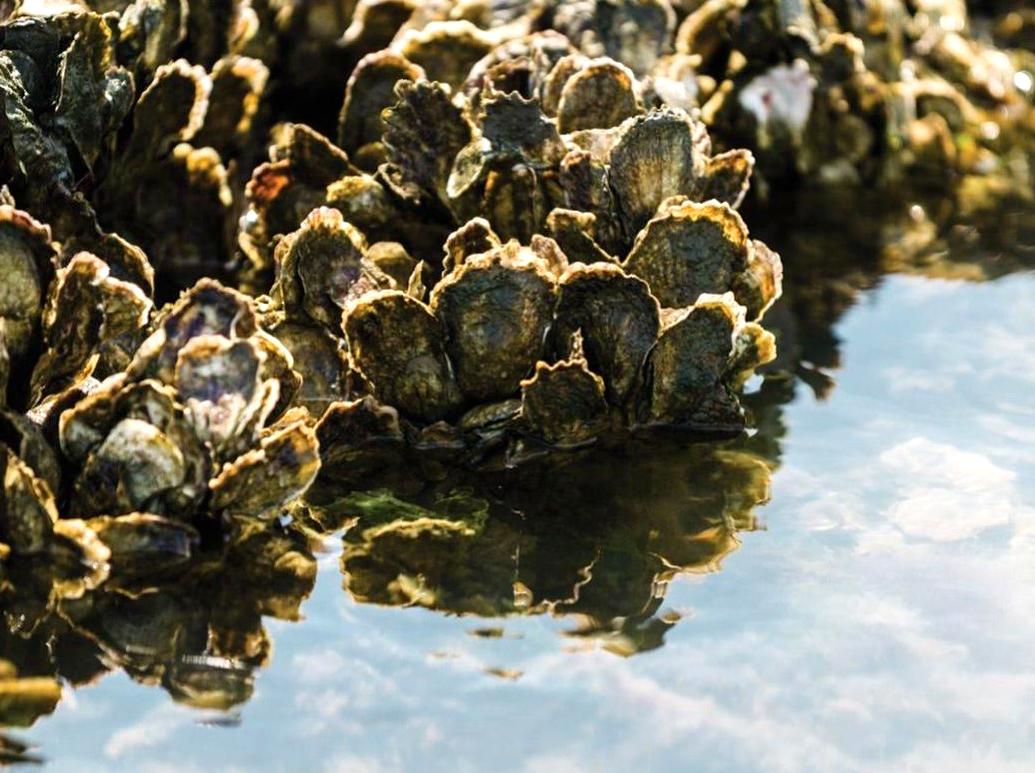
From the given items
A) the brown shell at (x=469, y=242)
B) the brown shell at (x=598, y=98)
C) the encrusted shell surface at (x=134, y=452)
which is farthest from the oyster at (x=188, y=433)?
the brown shell at (x=598, y=98)

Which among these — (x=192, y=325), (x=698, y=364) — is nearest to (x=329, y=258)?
(x=192, y=325)

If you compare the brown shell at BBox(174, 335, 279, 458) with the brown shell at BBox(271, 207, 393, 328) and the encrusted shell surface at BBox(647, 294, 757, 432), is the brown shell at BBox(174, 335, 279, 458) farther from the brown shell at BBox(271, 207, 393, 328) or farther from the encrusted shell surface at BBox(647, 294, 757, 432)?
the encrusted shell surface at BBox(647, 294, 757, 432)

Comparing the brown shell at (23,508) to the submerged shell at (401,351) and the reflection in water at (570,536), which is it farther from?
the submerged shell at (401,351)

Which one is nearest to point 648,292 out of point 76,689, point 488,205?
point 488,205

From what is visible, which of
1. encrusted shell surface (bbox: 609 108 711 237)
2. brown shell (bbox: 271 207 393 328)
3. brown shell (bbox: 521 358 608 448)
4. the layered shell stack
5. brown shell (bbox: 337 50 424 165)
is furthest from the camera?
brown shell (bbox: 337 50 424 165)

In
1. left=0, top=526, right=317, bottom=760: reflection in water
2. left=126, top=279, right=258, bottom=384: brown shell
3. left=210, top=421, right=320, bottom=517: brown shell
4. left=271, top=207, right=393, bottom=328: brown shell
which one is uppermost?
left=126, top=279, right=258, bottom=384: brown shell

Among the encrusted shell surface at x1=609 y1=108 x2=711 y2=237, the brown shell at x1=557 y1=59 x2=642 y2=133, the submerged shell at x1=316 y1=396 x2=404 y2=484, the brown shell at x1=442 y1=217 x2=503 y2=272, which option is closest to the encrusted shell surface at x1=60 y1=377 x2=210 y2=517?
the submerged shell at x1=316 y1=396 x2=404 y2=484

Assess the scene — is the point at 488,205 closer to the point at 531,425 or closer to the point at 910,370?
the point at 531,425
